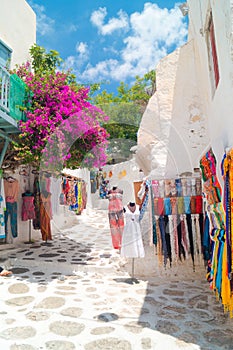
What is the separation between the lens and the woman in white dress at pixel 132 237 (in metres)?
4.94

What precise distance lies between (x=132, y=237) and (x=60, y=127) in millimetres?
2706

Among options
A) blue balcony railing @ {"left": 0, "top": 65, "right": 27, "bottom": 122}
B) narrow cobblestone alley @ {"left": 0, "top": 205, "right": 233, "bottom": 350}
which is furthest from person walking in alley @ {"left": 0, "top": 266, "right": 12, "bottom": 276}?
blue balcony railing @ {"left": 0, "top": 65, "right": 27, "bottom": 122}

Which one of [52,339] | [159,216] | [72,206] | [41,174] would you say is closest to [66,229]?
[72,206]

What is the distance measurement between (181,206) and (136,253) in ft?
4.37

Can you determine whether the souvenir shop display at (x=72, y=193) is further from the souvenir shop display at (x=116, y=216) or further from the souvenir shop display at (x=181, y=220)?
the souvenir shop display at (x=181, y=220)

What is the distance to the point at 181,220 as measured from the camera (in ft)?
14.3

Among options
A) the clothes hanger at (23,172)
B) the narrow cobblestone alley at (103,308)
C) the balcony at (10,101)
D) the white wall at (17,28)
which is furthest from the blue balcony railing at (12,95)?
the narrow cobblestone alley at (103,308)

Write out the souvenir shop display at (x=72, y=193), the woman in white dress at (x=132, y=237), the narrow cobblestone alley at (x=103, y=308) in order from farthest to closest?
1. the souvenir shop display at (x=72, y=193)
2. the woman in white dress at (x=132, y=237)
3. the narrow cobblestone alley at (x=103, y=308)

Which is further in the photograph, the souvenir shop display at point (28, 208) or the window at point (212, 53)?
the souvenir shop display at point (28, 208)

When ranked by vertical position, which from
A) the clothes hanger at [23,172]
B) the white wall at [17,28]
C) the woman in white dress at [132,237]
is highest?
the white wall at [17,28]

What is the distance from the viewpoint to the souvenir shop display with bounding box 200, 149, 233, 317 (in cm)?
254

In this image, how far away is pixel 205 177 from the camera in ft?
12.0

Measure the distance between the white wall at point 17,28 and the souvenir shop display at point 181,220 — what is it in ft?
19.3

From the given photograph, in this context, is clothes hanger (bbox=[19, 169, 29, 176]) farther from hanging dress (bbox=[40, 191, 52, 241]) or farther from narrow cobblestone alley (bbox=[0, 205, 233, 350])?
narrow cobblestone alley (bbox=[0, 205, 233, 350])
